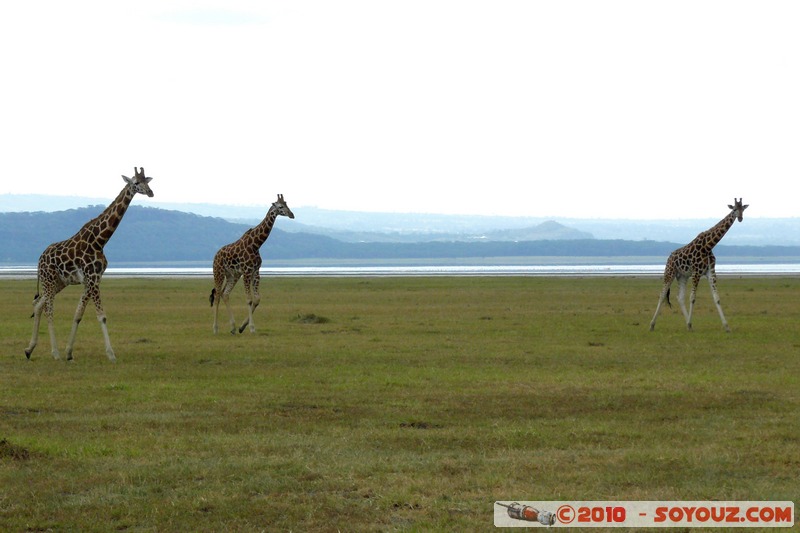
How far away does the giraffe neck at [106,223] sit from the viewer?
2272 cm

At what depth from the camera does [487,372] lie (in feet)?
66.8

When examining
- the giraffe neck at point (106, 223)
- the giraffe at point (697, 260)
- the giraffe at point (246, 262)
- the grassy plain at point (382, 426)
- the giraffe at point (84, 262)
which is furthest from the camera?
the giraffe at point (697, 260)

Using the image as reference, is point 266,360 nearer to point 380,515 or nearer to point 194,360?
point 194,360

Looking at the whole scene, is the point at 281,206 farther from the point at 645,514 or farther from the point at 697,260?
the point at 645,514

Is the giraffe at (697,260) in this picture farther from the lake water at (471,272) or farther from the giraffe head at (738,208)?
the lake water at (471,272)

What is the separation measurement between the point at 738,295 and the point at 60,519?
45.5 meters

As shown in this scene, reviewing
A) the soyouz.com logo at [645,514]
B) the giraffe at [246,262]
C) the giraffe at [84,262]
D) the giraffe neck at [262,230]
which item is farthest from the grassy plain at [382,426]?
the giraffe neck at [262,230]

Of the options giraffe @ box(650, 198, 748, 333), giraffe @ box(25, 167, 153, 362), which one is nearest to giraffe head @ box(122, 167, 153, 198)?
giraffe @ box(25, 167, 153, 362)

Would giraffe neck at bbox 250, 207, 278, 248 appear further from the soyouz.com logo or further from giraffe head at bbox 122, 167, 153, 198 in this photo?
the soyouz.com logo

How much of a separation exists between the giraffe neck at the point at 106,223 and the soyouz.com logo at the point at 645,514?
14459 millimetres

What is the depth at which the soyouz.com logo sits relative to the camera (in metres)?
9.59

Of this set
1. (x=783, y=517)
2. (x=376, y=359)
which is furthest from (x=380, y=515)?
(x=376, y=359)

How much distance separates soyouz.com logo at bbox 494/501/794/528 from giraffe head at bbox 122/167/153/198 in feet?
48.1

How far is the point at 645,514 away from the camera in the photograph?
9.86m
